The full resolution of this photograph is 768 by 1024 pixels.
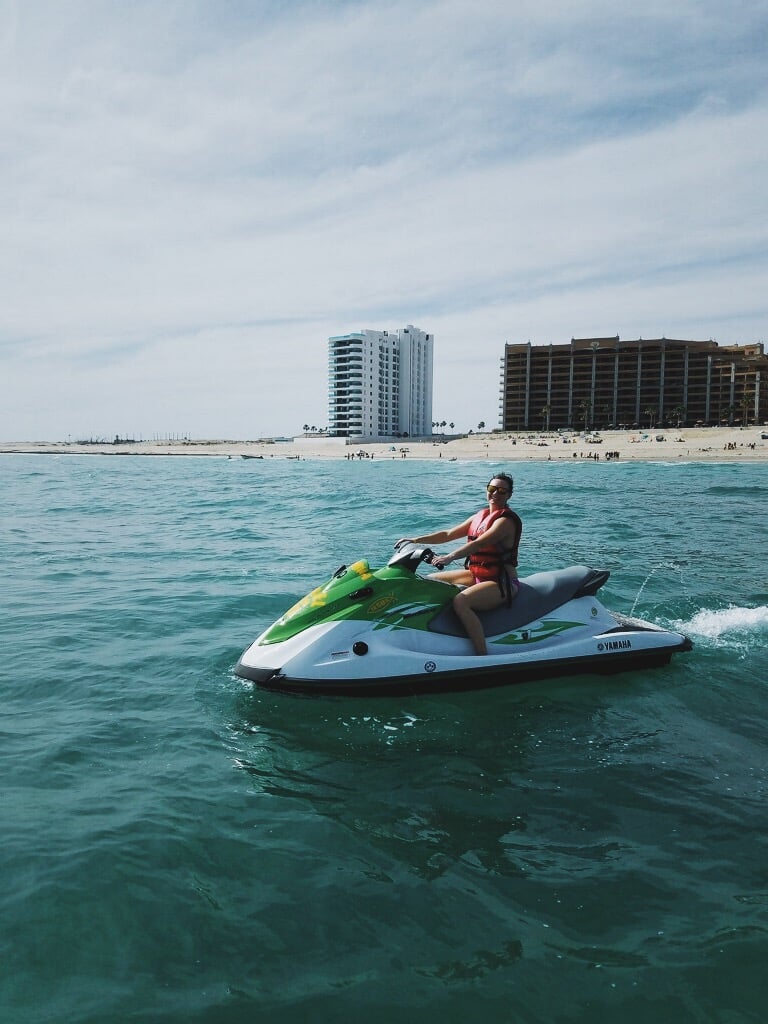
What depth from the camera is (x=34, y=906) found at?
12.5 ft

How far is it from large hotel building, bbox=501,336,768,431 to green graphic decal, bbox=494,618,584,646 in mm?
126723

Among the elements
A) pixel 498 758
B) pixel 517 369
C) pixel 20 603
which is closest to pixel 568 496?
pixel 20 603

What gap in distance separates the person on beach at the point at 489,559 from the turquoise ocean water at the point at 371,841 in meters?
0.78

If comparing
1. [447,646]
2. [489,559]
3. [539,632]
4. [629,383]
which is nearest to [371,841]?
[447,646]

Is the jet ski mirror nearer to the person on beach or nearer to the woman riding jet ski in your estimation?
the woman riding jet ski

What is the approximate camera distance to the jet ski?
6.44 meters

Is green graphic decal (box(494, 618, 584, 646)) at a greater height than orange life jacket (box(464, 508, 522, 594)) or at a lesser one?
lesser

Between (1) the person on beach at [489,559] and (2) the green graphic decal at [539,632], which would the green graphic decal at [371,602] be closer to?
(1) the person on beach at [489,559]

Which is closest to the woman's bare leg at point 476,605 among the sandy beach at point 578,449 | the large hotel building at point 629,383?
the sandy beach at point 578,449

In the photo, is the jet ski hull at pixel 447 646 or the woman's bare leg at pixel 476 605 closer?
the jet ski hull at pixel 447 646

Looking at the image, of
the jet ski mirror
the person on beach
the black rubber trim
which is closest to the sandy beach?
the black rubber trim

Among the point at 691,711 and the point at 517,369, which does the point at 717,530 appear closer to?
the point at 691,711

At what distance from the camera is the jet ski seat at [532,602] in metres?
6.91

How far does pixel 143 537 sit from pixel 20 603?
7.76 meters
